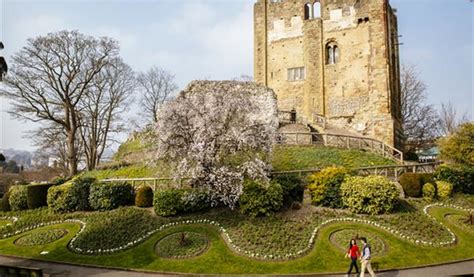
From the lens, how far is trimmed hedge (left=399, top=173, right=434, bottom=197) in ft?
80.1

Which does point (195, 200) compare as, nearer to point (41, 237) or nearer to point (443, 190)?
point (41, 237)

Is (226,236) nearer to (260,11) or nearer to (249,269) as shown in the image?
(249,269)

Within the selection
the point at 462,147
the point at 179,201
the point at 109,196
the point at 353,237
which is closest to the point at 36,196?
the point at 109,196

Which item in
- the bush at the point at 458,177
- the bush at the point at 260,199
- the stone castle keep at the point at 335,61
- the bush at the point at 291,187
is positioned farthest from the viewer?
the stone castle keep at the point at 335,61

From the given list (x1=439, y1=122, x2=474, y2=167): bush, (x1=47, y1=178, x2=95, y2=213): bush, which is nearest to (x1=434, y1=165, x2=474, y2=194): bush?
(x1=439, y1=122, x2=474, y2=167): bush

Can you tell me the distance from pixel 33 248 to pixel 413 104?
161ft

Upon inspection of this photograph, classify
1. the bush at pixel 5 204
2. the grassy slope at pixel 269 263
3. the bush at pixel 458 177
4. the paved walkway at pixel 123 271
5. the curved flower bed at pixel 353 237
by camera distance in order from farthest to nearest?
the bush at pixel 5 204 → the bush at pixel 458 177 → the curved flower bed at pixel 353 237 → the grassy slope at pixel 269 263 → the paved walkway at pixel 123 271

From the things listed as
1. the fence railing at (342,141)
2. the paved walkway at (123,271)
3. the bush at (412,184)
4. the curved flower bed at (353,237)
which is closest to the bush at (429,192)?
the bush at (412,184)

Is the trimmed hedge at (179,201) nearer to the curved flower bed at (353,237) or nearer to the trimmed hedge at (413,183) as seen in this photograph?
the curved flower bed at (353,237)

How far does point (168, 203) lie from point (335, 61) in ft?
97.2

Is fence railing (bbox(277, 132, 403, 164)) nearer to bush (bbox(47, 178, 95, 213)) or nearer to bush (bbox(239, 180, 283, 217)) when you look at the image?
bush (bbox(239, 180, 283, 217))

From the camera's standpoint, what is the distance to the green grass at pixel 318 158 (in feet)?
97.5

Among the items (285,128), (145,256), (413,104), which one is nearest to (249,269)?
(145,256)

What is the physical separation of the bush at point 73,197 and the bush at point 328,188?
14.0 metres
